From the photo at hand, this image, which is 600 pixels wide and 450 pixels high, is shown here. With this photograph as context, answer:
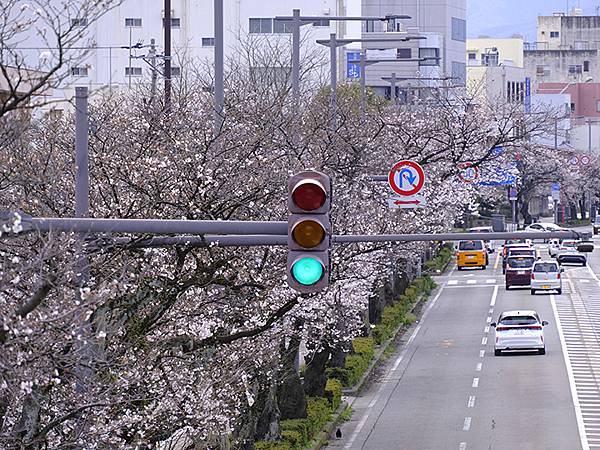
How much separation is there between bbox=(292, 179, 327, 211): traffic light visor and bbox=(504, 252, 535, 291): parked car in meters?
54.1

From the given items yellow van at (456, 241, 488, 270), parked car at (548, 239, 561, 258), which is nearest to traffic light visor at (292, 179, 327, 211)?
yellow van at (456, 241, 488, 270)

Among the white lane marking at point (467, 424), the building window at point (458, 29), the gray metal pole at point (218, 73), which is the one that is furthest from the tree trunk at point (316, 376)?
the building window at point (458, 29)

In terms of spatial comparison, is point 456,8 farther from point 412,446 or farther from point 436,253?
point 412,446

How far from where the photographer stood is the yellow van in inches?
2923

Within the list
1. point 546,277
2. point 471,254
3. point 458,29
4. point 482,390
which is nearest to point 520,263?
point 546,277

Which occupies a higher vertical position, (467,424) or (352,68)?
(352,68)

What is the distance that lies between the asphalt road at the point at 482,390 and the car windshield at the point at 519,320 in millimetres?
1158

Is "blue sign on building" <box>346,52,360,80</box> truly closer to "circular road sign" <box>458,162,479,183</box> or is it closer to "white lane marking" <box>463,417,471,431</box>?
"circular road sign" <box>458,162,479,183</box>

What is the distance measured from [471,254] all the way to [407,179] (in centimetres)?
Answer: 4969

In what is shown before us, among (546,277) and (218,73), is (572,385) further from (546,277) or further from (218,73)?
(546,277)

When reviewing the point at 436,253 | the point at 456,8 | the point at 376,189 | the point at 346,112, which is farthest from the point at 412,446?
the point at 456,8

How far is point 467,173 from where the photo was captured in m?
38.1

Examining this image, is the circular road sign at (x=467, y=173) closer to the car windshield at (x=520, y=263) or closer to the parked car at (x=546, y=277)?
the parked car at (x=546, y=277)

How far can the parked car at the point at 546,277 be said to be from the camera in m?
60.0
